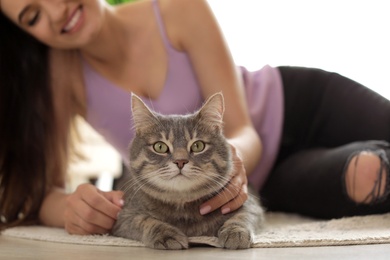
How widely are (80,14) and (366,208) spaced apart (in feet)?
3.44

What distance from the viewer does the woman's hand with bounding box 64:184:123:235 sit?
5.54 ft

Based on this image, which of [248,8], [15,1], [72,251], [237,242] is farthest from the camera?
[248,8]

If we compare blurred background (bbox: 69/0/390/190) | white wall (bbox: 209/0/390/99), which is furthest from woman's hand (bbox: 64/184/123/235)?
white wall (bbox: 209/0/390/99)

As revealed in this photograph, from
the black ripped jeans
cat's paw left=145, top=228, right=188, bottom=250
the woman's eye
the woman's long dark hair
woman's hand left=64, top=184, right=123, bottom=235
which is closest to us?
cat's paw left=145, top=228, right=188, bottom=250

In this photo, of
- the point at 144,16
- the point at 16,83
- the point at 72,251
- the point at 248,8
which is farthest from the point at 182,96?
the point at 248,8

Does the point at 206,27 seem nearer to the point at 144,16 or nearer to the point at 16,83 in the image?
the point at 144,16

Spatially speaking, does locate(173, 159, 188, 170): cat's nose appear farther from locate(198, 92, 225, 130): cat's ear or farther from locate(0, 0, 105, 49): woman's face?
locate(0, 0, 105, 49): woman's face

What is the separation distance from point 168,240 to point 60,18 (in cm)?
→ 86

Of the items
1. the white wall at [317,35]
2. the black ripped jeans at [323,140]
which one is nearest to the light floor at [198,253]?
the black ripped jeans at [323,140]

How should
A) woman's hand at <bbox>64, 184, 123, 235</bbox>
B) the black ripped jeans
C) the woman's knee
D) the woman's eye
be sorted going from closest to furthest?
woman's hand at <bbox>64, 184, 123, 235</bbox>
the woman's knee
the black ripped jeans
the woman's eye

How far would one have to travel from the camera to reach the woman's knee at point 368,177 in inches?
71.0

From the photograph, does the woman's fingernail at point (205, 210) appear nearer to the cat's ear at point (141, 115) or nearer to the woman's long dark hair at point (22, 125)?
the cat's ear at point (141, 115)

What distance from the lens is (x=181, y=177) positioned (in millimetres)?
1425

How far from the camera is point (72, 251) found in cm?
154
